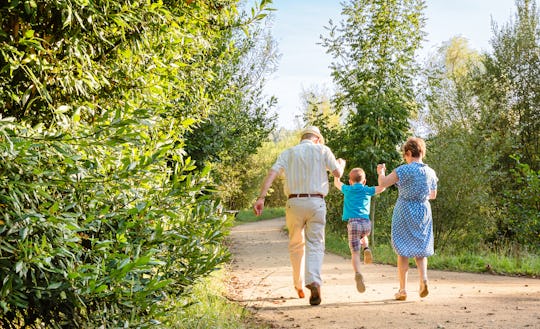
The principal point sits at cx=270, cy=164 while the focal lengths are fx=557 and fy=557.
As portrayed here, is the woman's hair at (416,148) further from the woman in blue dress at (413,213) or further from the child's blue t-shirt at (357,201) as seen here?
the child's blue t-shirt at (357,201)

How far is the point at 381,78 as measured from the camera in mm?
13398

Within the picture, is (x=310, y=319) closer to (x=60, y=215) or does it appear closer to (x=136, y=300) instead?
(x=136, y=300)

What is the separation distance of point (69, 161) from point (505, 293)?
7.18m

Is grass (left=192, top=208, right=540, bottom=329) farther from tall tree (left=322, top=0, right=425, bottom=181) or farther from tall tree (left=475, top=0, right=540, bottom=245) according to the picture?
tall tree (left=475, top=0, right=540, bottom=245)

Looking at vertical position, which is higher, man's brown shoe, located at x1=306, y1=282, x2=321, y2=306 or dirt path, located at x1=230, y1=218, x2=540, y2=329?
man's brown shoe, located at x1=306, y1=282, x2=321, y2=306

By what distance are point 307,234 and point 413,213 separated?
4.97 ft

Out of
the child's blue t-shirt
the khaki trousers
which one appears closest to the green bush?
the khaki trousers

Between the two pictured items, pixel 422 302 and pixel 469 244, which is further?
pixel 469 244

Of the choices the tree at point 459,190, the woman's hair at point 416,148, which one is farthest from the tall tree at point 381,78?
the woman's hair at point 416,148

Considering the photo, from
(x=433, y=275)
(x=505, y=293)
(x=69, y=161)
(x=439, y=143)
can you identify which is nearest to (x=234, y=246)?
(x=439, y=143)

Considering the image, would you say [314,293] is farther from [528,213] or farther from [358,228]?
[528,213]

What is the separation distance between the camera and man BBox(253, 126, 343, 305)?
290 inches

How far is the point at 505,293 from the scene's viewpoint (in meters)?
8.30

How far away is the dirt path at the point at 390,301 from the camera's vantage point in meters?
6.39
